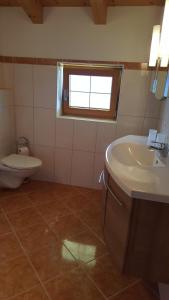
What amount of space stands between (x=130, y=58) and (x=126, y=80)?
0.72 ft

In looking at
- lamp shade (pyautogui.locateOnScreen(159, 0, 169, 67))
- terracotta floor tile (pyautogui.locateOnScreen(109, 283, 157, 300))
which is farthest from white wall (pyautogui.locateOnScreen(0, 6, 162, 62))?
terracotta floor tile (pyautogui.locateOnScreen(109, 283, 157, 300))

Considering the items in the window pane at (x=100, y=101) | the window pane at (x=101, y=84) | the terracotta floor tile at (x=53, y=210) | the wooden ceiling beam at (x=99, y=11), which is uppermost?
the wooden ceiling beam at (x=99, y=11)

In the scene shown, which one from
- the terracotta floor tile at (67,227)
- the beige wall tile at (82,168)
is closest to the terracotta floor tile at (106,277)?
→ the terracotta floor tile at (67,227)

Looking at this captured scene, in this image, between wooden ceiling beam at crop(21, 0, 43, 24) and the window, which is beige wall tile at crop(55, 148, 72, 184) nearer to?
the window

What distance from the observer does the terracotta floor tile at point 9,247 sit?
160 cm

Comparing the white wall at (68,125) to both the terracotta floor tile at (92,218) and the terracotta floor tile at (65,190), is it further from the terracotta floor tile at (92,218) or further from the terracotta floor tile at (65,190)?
the terracotta floor tile at (92,218)

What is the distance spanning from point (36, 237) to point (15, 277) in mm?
397

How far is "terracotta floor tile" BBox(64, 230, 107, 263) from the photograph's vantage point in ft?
5.40

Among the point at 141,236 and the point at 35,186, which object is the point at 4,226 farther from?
the point at 141,236

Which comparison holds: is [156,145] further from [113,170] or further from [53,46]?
[53,46]

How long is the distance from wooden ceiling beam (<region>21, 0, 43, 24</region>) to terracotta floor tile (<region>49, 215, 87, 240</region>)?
2079 mm

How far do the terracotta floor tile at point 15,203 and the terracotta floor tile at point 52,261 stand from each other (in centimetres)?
67

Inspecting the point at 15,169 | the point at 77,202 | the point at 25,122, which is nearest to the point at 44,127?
the point at 25,122

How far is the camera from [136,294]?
4.50 ft
